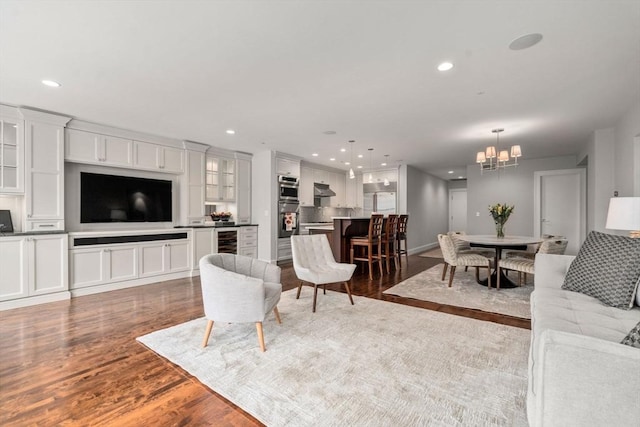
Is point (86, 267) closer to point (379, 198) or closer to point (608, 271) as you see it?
point (608, 271)

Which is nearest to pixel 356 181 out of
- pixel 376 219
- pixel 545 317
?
pixel 376 219

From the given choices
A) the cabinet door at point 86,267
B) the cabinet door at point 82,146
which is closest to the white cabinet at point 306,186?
the cabinet door at point 82,146

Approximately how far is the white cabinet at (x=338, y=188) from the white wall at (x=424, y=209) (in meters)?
1.84

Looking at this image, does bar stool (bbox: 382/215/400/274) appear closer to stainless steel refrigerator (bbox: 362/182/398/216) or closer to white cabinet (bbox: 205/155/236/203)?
stainless steel refrigerator (bbox: 362/182/398/216)

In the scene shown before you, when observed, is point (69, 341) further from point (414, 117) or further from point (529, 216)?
point (529, 216)

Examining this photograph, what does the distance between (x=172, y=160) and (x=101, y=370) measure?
3.93 metres

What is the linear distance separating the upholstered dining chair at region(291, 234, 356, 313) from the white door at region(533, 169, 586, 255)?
5866 millimetres

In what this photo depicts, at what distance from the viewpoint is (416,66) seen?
8.87 ft

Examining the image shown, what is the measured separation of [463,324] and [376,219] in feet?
8.40

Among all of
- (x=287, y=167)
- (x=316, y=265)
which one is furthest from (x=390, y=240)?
(x=287, y=167)

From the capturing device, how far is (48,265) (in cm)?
388

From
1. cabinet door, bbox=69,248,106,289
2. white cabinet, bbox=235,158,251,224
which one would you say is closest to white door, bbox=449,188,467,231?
white cabinet, bbox=235,158,251,224

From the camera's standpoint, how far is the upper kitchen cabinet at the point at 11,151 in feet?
12.1

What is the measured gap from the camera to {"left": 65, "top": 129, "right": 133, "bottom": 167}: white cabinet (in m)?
4.23
